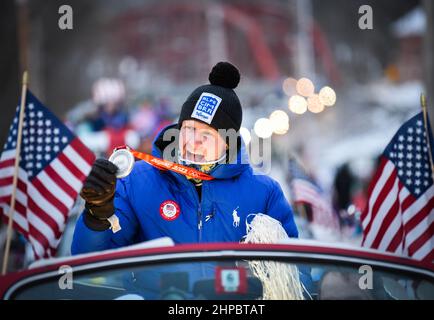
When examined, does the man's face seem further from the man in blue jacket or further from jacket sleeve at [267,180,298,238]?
jacket sleeve at [267,180,298,238]

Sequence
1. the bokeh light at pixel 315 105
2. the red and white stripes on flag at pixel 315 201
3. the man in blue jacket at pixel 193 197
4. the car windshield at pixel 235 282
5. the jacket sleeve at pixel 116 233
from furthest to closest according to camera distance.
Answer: the bokeh light at pixel 315 105 < the red and white stripes on flag at pixel 315 201 < the man in blue jacket at pixel 193 197 < the jacket sleeve at pixel 116 233 < the car windshield at pixel 235 282

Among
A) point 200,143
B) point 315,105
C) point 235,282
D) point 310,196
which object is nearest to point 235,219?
point 200,143

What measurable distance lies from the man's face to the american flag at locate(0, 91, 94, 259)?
94 centimetres

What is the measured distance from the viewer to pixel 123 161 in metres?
3.60

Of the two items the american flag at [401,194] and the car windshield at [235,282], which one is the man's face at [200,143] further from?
the american flag at [401,194]

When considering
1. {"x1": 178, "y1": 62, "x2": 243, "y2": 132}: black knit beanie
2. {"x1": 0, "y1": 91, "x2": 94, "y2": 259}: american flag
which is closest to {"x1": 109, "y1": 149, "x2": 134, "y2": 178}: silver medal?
{"x1": 178, "y1": 62, "x2": 243, "y2": 132}: black knit beanie

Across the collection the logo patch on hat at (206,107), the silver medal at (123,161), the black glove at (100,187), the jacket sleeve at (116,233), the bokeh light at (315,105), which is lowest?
the jacket sleeve at (116,233)

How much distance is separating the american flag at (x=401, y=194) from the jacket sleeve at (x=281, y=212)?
2.79 feet

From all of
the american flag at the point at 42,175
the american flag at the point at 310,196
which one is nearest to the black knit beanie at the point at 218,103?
the american flag at the point at 42,175

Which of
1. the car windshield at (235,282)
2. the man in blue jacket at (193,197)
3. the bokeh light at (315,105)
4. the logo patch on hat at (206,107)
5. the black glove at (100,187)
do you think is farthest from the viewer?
the bokeh light at (315,105)

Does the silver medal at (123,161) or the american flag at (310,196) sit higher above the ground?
the silver medal at (123,161)

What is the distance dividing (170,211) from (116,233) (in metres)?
0.27

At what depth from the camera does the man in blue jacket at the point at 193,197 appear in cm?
384
